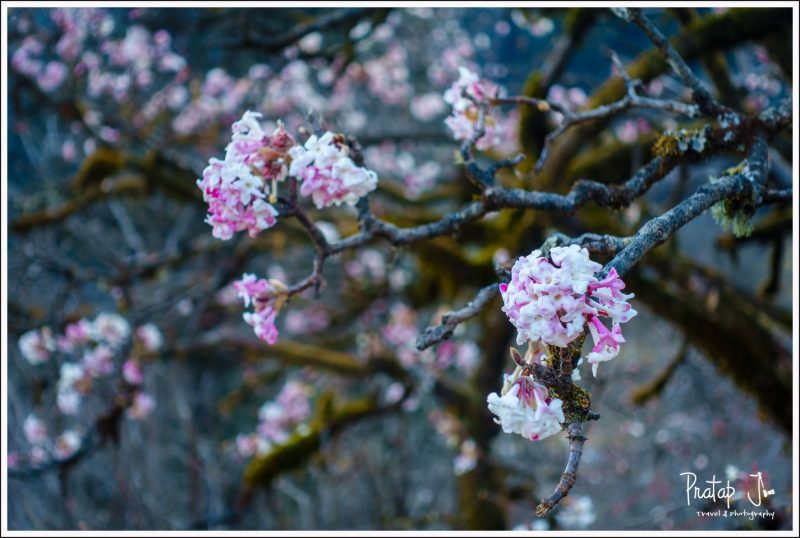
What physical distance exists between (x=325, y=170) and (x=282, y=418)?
3.44 m

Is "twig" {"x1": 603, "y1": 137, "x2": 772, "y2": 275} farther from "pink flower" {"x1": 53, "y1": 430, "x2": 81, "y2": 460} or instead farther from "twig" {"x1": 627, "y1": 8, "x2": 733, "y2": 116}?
"pink flower" {"x1": 53, "y1": 430, "x2": 81, "y2": 460}

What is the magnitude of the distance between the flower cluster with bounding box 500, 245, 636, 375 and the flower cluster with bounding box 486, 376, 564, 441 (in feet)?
0.32

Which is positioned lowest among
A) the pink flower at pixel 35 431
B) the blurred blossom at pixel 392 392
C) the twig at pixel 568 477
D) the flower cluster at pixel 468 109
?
the blurred blossom at pixel 392 392

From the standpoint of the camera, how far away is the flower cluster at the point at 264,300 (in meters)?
1.49

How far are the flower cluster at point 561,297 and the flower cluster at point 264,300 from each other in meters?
0.71

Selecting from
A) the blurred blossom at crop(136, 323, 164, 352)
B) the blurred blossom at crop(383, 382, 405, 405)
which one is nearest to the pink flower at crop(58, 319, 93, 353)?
the blurred blossom at crop(136, 323, 164, 352)

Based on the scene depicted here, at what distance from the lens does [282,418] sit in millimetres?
4500

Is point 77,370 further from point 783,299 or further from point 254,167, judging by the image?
point 783,299

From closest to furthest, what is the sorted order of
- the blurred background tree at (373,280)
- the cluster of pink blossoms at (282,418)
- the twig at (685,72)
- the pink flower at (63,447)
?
the twig at (685,72) < the blurred background tree at (373,280) < the pink flower at (63,447) < the cluster of pink blossoms at (282,418)

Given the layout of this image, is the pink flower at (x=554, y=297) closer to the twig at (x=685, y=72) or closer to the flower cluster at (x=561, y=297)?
the flower cluster at (x=561, y=297)

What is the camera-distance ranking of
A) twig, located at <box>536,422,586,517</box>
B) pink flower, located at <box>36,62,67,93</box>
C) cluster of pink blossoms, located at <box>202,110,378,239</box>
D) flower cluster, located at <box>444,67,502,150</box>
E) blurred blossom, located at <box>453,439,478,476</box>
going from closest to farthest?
1. twig, located at <box>536,422,586,517</box>
2. cluster of pink blossoms, located at <box>202,110,378,239</box>
3. flower cluster, located at <box>444,67,502,150</box>
4. blurred blossom, located at <box>453,439,478,476</box>
5. pink flower, located at <box>36,62,67,93</box>

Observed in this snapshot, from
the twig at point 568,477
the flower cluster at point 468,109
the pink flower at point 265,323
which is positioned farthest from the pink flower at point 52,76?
the twig at point 568,477

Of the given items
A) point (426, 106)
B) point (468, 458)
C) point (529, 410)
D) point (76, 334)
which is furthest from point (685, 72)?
point (426, 106)

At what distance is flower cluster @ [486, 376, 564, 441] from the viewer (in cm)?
96
